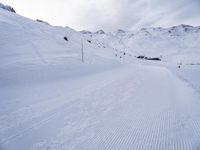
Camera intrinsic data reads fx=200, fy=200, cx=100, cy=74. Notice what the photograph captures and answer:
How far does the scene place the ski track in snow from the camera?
417cm

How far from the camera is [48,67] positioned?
1381 centimetres

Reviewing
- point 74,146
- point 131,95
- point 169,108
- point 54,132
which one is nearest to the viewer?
point 74,146

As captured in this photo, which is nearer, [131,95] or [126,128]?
[126,128]

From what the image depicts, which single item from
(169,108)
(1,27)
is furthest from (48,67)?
(169,108)

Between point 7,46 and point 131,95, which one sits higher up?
point 7,46

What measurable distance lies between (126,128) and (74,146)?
1.51 metres

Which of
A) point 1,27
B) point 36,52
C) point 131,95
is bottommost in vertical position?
point 131,95

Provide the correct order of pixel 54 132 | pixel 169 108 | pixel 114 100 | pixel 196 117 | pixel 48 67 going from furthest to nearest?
pixel 48 67 → pixel 114 100 → pixel 169 108 → pixel 196 117 → pixel 54 132

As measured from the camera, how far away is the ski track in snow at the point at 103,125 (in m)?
4.17

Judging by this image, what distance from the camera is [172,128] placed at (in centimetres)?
500

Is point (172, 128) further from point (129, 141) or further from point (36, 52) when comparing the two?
point (36, 52)

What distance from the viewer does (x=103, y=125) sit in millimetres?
5137

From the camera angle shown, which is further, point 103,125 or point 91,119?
point 91,119

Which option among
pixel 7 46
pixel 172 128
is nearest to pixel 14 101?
pixel 172 128
